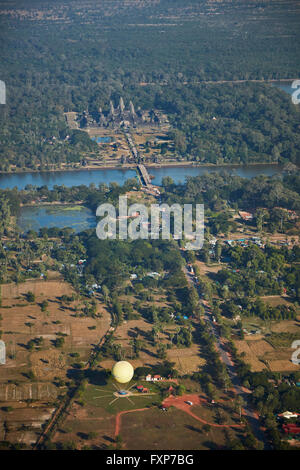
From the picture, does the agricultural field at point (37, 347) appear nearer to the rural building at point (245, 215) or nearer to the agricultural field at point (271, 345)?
the agricultural field at point (271, 345)

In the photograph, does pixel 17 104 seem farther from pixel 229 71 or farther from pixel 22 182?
pixel 229 71

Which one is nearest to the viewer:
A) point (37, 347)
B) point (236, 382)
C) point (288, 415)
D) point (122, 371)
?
point (288, 415)

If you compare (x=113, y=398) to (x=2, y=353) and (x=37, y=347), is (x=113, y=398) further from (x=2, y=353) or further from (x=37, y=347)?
(x=2, y=353)

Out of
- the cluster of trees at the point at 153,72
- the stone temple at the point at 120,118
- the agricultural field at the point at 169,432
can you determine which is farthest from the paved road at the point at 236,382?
the stone temple at the point at 120,118

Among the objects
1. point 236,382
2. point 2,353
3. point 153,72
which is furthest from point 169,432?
point 153,72

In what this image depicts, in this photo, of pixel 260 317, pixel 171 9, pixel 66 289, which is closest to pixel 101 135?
pixel 66 289

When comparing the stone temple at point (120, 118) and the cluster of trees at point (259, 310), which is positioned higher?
the stone temple at point (120, 118)
